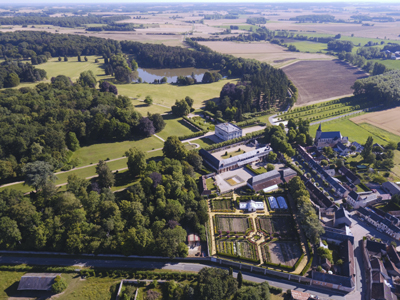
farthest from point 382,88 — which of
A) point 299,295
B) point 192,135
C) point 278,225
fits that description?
point 299,295

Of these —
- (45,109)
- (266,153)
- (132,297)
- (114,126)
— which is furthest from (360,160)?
(45,109)

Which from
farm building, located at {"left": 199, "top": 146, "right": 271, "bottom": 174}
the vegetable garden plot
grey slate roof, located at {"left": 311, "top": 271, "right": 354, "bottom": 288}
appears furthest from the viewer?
farm building, located at {"left": 199, "top": 146, "right": 271, "bottom": 174}

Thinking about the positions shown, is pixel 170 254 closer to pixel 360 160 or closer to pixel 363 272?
pixel 363 272

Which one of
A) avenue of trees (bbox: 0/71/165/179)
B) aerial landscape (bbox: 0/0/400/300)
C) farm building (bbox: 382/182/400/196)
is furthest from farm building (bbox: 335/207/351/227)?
avenue of trees (bbox: 0/71/165/179)

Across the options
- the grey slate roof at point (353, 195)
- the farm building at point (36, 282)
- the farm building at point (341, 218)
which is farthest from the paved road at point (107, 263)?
the grey slate roof at point (353, 195)

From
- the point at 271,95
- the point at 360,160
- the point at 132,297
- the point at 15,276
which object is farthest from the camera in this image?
the point at 271,95

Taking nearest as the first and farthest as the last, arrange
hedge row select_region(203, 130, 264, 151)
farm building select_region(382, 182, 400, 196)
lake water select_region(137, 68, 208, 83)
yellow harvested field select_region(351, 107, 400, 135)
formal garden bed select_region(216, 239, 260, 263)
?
formal garden bed select_region(216, 239, 260, 263) < farm building select_region(382, 182, 400, 196) < hedge row select_region(203, 130, 264, 151) < yellow harvested field select_region(351, 107, 400, 135) < lake water select_region(137, 68, 208, 83)

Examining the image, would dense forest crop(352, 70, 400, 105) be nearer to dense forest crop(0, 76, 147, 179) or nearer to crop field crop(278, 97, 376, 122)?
crop field crop(278, 97, 376, 122)
